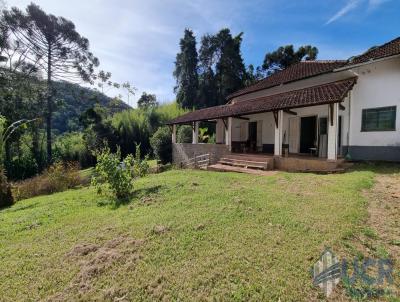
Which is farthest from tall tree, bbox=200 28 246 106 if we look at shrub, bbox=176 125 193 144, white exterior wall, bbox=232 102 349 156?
white exterior wall, bbox=232 102 349 156

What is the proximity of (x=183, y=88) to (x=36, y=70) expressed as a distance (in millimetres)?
17013

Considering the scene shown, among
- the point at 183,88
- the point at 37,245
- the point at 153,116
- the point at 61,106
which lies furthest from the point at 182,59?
the point at 37,245

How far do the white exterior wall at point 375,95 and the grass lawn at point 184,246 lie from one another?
5.19 m

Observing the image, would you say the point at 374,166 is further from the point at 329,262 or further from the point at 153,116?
the point at 153,116

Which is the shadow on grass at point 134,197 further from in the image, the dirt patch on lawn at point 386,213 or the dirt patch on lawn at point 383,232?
the dirt patch on lawn at point 386,213

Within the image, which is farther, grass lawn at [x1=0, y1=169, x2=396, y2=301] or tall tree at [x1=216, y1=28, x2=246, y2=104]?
tall tree at [x1=216, y1=28, x2=246, y2=104]

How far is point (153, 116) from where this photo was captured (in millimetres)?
26984

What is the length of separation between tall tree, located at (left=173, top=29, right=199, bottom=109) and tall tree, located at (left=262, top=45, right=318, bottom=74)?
9.72 meters

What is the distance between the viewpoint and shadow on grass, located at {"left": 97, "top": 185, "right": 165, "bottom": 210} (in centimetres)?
672

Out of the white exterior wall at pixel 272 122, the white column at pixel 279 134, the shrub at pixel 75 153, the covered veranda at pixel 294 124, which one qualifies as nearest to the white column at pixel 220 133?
the covered veranda at pixel 294 124

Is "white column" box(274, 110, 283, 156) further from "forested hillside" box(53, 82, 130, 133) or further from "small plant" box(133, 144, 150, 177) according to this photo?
"forested hillside" box(53, 82, 130, 133)

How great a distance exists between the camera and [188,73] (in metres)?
32.8

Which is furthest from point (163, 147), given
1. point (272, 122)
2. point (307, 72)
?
point (307, 72)

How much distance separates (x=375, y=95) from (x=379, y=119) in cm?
109
